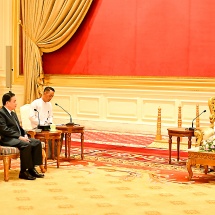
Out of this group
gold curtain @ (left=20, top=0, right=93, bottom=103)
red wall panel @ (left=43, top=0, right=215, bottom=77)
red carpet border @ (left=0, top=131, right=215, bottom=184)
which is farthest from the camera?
gold curtain @ (left=20, top=0, right=93, bottom=103)

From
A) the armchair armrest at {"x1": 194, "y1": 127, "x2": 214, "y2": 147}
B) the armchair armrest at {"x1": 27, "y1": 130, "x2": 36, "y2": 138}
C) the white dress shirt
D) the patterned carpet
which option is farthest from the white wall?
the armchair armrest at {"x1": 27, "y1": 130, "x2": 36, "y2": 138}

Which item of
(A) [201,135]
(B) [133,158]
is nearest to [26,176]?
(B) [133,158]

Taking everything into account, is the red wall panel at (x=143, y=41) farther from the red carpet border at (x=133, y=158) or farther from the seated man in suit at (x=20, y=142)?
the seated man in suit at (x=20, y=142)

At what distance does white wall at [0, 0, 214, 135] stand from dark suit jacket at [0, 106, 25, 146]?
191 inches

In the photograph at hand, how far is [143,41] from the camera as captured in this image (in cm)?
1105

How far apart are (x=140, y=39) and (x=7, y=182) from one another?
5.76 metres

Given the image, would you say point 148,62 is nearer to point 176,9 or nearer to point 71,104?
point 176,9

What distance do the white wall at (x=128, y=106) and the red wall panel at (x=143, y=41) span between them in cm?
42

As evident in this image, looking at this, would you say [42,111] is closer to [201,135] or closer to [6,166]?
[6,166]

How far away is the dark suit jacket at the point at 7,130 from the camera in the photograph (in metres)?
6.34

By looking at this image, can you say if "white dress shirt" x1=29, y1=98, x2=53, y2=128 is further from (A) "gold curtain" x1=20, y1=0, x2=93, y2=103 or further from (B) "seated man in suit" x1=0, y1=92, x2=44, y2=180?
(A) "gold curtain" x1=20, y1=0, x2=93, y2=103

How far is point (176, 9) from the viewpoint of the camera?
1062 centimetres

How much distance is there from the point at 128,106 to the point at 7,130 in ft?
17.1

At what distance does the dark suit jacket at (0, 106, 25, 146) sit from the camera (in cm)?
634
